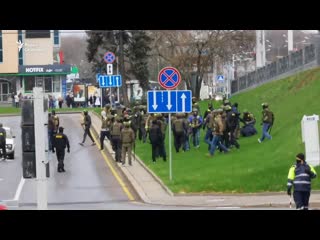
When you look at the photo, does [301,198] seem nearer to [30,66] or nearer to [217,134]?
[217,134]

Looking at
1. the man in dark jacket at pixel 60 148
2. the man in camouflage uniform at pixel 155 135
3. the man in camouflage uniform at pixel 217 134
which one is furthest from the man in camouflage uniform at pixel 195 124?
the man in dark jacket at pixel 60 148

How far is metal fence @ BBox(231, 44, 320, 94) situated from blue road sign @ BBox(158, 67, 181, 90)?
59.1 feet

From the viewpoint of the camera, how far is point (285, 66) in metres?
48.8

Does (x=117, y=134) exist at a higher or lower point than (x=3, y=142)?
higher

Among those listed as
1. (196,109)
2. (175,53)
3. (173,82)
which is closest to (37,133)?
(173,82)

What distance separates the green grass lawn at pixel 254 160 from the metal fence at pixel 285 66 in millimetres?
2501

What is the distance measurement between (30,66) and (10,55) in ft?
7.59

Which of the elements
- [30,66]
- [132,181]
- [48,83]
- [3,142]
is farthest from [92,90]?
[132,181]

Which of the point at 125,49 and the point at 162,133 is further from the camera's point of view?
the point at 125,49

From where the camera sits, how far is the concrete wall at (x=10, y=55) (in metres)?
76.1

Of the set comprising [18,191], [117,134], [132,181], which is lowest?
[18,191]
